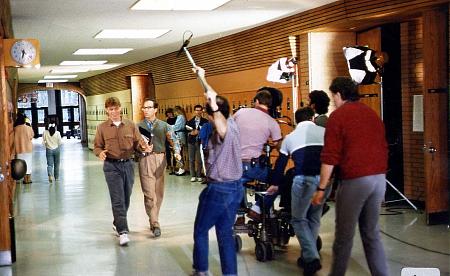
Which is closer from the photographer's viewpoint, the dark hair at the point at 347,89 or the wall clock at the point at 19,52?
the dark hair at the point at 347,89

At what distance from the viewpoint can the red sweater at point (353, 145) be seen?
4562 mm

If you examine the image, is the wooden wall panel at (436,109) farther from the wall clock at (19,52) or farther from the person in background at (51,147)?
the person in background at (51,147)

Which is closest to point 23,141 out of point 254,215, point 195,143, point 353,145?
point 195,143

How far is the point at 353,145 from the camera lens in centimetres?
457

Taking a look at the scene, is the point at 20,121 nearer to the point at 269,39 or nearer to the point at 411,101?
the point at 269,39

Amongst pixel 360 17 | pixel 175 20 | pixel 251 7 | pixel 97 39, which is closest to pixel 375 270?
pixel 360 17

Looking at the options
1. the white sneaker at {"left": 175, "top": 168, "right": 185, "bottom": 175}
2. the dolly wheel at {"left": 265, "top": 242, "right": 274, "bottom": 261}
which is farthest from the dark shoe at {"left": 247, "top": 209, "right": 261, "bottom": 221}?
the white sneaker at {"left": 175, "top": 168, "right": 185, "bottom": 175}

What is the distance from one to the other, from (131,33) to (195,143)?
2.94 meters

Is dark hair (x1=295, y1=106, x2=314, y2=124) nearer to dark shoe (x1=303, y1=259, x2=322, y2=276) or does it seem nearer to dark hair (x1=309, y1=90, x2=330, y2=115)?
dark hair (x1=309, y1=90, x2=330, y2=115)

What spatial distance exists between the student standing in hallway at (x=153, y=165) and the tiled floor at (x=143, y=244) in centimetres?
34

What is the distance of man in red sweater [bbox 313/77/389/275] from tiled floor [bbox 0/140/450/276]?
1.02m

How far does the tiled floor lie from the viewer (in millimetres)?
6000

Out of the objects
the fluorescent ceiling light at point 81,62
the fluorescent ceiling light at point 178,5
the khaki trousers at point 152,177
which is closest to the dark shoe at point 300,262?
the khaki trousers at point 152,177

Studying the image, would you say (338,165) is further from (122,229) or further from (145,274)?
(122,229)
